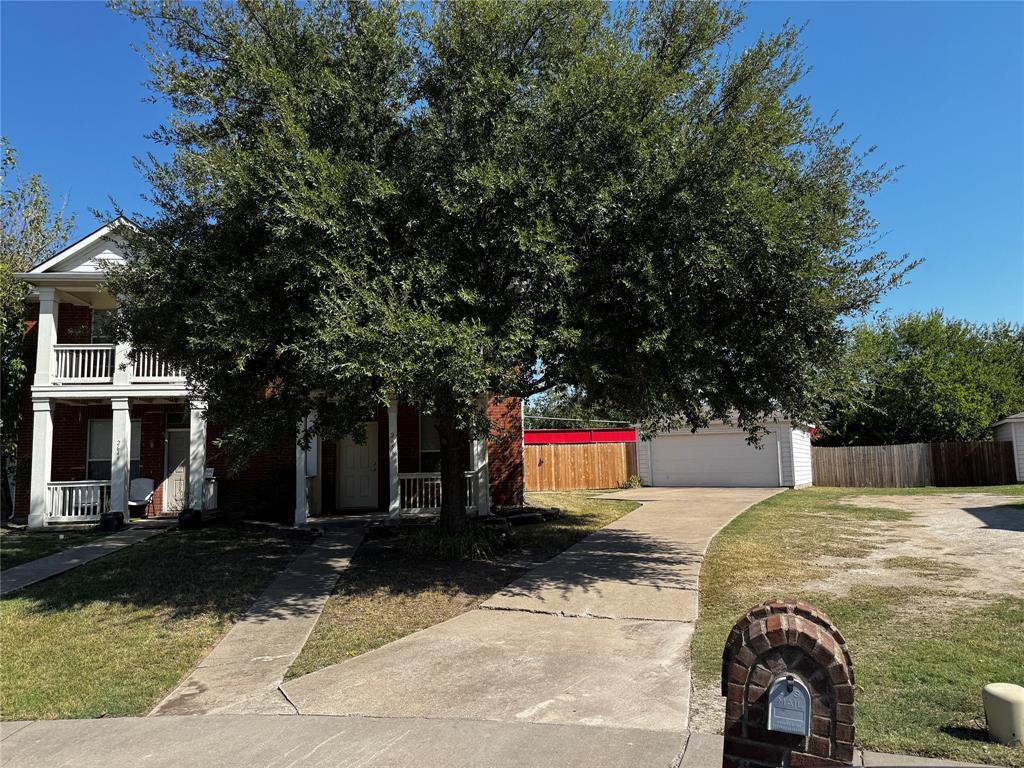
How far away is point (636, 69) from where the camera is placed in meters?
7.98

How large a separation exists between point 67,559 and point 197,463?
439 cm

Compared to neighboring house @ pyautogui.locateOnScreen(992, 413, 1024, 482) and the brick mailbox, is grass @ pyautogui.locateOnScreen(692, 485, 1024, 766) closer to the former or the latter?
the brick mailbox

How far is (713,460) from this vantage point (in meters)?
26.1

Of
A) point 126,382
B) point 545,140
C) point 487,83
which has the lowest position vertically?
point 126,382

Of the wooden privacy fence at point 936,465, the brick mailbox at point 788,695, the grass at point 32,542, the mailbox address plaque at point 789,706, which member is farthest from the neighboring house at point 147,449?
the wooden privacy fence at point 936,465

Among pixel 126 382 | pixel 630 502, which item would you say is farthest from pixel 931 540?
pixel 126 382

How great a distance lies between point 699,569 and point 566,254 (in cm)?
505

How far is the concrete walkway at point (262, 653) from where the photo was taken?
549cm

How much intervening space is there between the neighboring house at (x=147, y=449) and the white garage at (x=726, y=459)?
10792 millimetres

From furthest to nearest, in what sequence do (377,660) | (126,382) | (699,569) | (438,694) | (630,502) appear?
(630,502)
(126,382)
(699,569)
(377,660)
(438,694)

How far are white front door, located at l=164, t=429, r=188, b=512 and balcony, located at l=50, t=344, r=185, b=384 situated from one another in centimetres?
205

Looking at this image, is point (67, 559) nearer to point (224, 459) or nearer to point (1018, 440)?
point (224, 459)

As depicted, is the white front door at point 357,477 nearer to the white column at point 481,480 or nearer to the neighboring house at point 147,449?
the neighboring house at point 147,449

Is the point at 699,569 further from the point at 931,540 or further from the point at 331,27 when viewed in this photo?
the point at 331,27
